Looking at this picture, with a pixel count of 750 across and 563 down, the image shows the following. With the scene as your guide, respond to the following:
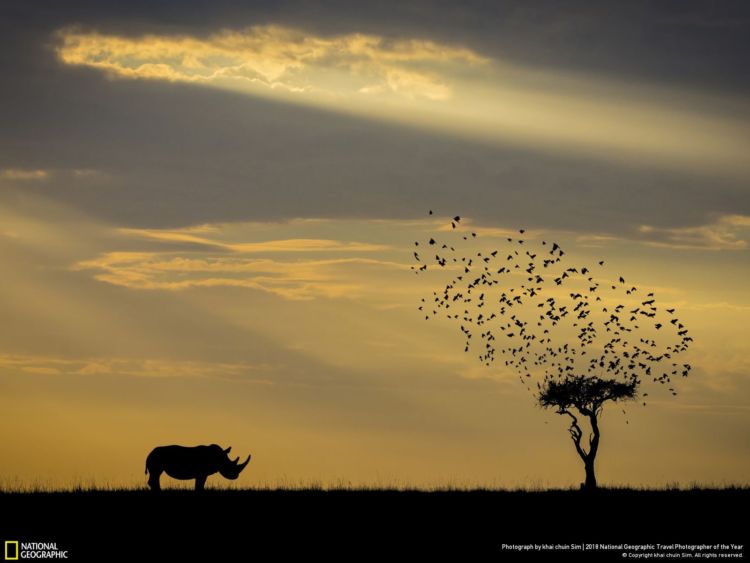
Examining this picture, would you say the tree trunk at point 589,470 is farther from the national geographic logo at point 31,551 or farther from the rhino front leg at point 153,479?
the national geographic logo at point 31,551

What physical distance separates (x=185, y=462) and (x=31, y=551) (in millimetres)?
11381

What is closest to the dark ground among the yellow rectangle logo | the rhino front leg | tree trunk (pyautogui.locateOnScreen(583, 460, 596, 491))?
the rhino front leg

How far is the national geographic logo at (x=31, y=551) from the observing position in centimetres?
2870

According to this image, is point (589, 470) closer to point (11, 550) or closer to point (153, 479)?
point (153, 479)

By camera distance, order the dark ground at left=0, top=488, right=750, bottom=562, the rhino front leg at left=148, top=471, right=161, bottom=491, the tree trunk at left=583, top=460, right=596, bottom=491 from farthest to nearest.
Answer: the tree trunk at left=583, top=460, right=596, bottom=491 < the rhino front leg at left=148, top=471, right=161, bottom=491 < the dark ground at left=0, top=488, right=750, bottom=562

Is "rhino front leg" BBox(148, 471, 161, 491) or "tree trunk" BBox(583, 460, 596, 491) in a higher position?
"tree trunk" BBox(583, 460, 596, 491)

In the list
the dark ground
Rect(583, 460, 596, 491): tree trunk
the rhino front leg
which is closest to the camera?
the dark ground

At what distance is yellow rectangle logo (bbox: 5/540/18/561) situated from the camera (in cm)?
2853

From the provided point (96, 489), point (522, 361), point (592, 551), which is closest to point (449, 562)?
point (592, 551)

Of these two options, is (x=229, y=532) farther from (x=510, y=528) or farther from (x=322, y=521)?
(x=510, y=528)

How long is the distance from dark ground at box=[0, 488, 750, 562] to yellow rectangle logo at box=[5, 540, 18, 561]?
4.23 feet

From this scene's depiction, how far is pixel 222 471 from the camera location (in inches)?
1661

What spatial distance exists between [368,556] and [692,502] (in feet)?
65.9

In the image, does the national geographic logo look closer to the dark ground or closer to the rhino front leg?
the dark ground
